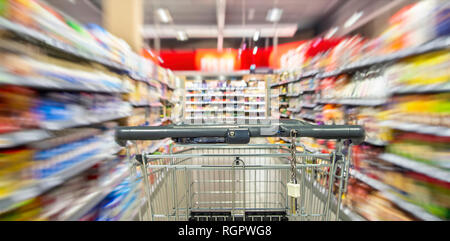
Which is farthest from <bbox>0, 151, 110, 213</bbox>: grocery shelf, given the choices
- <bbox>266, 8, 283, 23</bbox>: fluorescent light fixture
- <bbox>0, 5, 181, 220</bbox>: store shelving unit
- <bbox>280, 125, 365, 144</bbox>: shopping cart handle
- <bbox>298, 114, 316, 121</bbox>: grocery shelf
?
<bbox>266, 8, 283, 23</bbox>: fluorescent light fixture

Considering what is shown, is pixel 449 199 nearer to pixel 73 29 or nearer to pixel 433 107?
pixel 433 107

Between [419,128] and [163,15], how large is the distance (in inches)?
243

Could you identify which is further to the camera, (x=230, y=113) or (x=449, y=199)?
(x=230, y=113)

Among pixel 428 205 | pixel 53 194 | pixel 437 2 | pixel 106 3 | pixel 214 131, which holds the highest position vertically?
pixel 106 3

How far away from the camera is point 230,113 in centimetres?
569

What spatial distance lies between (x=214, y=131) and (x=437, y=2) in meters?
1.59

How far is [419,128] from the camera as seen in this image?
4.13 feet

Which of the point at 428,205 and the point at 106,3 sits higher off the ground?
the point at 106,3

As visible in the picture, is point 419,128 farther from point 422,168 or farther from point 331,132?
point 331,132

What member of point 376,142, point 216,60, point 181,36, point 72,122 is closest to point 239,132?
point 72,122

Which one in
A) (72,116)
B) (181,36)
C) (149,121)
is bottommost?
(149,121)

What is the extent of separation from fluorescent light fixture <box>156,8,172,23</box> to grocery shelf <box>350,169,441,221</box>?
19.1 ft
